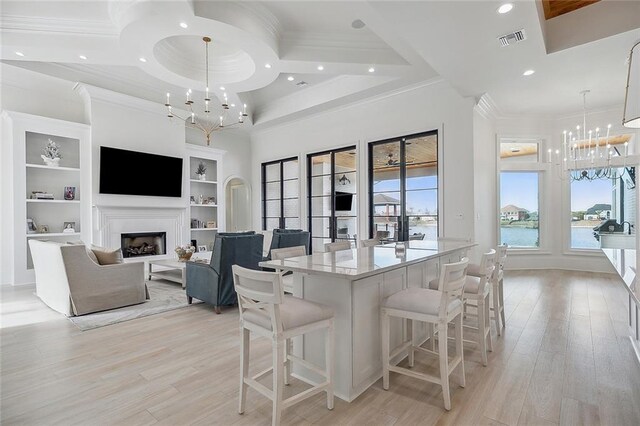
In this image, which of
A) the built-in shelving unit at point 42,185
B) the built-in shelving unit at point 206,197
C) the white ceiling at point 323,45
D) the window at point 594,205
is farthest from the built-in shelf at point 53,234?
the window at point 594,205

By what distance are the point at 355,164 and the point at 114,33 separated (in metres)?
4.59

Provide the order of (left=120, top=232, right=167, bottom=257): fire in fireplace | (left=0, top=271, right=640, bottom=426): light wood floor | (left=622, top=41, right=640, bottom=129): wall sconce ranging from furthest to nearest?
1. (left=120, top=232, right=167, bottom=257): fire in fireplace
2. (left=0, top=271, right=640, bottom=426): light wood floor
3. (left=622, top=41, right=640, bottom=129): wall sconce

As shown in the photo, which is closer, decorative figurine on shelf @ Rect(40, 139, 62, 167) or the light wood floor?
the light wood floor

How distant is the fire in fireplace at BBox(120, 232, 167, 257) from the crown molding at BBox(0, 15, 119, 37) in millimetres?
3722

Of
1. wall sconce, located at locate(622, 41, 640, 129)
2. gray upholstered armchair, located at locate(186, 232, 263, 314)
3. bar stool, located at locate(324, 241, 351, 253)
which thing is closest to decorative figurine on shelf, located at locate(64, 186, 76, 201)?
gray upholstered armchair, located at locate(186, 232, 263, 314)

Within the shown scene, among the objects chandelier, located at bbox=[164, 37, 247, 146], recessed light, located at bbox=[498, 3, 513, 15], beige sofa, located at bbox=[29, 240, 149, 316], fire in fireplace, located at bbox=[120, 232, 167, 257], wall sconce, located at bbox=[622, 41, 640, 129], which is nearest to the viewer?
wall sconce, located at bbox=[622, 41, 640, 129]

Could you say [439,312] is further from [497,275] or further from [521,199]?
[521,199]

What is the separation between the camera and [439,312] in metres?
2.06

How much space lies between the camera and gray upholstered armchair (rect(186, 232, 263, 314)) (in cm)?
402

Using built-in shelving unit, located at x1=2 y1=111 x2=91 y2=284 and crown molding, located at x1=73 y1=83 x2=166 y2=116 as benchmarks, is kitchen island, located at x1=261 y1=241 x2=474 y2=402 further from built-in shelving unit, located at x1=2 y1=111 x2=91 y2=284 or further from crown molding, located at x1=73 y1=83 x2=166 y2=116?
crown molding, located at x1=73 y1=83 x2=166 y2=116

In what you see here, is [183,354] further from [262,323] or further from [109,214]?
[109,214]

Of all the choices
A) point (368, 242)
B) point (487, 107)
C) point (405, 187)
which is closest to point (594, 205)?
point (487, 107)

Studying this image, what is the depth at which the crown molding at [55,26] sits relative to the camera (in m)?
4.02

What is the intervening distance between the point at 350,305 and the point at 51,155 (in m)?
6.83
